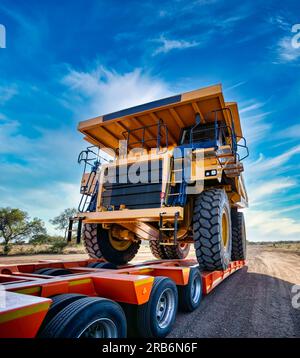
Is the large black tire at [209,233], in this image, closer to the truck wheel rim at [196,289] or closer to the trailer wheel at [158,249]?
the truck wheel rim at [196,289]

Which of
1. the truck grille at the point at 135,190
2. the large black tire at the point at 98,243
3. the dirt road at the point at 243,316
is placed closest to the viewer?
the dirt road at the point at 243,316

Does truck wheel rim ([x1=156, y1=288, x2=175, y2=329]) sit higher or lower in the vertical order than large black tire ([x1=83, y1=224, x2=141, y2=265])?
lower

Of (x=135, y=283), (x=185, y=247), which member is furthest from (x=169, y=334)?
(x=185, y=247)

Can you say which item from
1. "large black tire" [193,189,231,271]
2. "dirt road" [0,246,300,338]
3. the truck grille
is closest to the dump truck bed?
the truck grille

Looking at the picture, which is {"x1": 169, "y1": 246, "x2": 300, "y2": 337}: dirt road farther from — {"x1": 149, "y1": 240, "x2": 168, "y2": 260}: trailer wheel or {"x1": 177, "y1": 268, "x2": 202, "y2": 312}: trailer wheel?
{"x1": 149, "y1": 240, "x2": 168, "y2": 260}: trailer wheel

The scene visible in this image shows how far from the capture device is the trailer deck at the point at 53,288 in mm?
1417

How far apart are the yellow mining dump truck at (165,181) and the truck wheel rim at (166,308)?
107 cm

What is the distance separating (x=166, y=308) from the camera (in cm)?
322

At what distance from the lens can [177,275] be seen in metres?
3.63

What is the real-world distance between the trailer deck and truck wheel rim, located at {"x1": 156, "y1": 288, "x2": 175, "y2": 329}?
0.39 m

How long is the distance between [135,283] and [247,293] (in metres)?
4.00

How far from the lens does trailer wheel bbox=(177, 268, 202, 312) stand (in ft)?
12.5

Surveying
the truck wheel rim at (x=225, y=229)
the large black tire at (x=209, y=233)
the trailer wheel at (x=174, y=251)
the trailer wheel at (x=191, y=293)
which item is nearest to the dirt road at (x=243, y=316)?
the trailer wheel at (x=191, y=293)
